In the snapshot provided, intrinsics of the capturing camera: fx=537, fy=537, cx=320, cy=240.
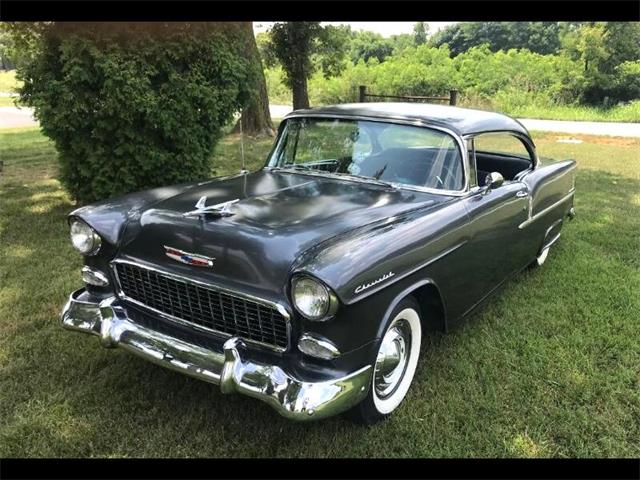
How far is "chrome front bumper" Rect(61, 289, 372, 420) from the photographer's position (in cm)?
232

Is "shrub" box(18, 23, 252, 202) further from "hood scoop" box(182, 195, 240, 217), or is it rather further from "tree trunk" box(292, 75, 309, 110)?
"tree trunk" box(292, 75, 309, 110)

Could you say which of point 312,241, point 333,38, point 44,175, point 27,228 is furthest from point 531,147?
point 333,38

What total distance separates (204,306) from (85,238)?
3.10 ft

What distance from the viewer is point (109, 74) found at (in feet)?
17.7

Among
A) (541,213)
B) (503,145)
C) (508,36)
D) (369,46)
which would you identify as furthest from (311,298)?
(508,36)

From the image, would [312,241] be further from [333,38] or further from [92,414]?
[333,38]

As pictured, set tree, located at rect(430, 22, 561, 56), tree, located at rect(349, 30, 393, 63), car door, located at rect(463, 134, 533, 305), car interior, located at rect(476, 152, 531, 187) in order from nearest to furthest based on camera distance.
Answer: car door, located at rect(463, 134, 533, 305) → car interior, located at rect(476, 152, 531, 187) → tree, located at rect(349, 30, 393, 63) → tree, located at rect(430, 22, 561, 56)

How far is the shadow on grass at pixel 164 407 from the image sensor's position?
2.62m

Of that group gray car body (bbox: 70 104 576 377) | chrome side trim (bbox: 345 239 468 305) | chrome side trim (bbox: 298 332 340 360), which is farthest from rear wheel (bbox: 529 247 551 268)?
chrome side trim (bbox: 298 332 340 360)

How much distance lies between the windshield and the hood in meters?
0.15

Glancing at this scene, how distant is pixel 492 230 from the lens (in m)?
3.61

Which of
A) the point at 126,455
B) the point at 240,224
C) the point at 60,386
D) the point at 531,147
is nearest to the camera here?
the point at 126,455

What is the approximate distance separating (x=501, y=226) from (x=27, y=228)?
4888mm

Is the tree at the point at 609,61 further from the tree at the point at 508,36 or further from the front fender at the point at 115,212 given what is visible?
the tree at the point at 508,36
